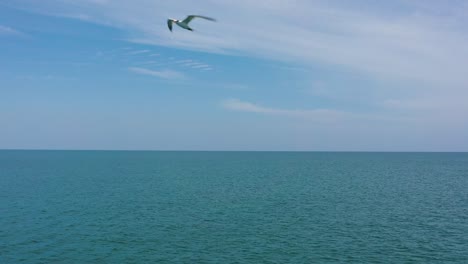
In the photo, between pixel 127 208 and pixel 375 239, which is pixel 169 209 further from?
pixel 375 239

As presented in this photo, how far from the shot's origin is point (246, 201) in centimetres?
9131

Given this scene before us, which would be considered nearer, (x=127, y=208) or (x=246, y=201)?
(x=127, y=208)

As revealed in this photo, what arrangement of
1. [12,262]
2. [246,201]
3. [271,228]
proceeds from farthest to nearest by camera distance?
[246,201]
[271,228]
[12,262]

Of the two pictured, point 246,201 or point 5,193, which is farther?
point 5,193

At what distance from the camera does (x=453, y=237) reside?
194ft

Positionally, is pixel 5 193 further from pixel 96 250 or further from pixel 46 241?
pixel 96 250

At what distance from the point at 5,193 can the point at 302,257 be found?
85870 millimetres

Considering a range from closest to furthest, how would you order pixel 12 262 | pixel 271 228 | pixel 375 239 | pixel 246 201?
pixel 12 262 → pixel 375 239 → pixel 271 228 → pixel 246 201

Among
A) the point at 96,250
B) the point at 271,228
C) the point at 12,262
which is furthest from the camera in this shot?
the point at 271,228

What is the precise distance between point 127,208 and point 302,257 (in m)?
44.8

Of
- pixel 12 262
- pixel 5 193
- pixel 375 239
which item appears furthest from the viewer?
pixel 5 193

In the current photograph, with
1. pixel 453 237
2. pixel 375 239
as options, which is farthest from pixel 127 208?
pixel 453 237

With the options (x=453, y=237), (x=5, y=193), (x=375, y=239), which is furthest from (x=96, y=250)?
(x=5, y=193)

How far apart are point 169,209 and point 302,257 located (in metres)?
38.3
